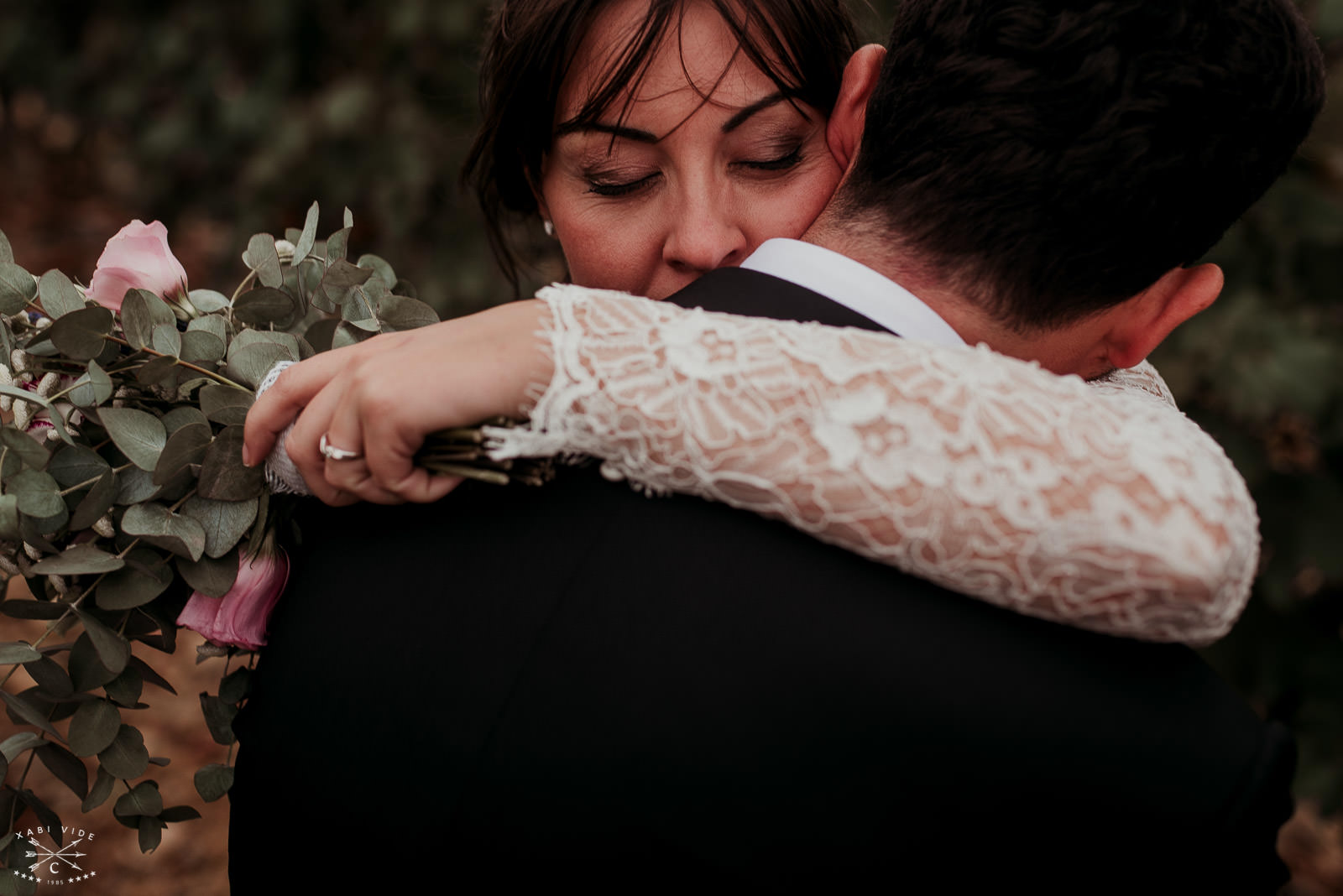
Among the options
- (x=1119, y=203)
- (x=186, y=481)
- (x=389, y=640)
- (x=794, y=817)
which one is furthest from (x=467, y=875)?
(x=1119, y=203)

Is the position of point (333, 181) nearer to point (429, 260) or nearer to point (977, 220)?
point (429, 260)

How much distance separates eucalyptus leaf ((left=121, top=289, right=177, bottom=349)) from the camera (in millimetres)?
1226


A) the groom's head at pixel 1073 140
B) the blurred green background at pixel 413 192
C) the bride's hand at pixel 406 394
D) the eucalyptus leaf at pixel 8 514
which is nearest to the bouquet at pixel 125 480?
the eucalyptus leaf at pixel 8 514

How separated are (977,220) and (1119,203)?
0.15 meters

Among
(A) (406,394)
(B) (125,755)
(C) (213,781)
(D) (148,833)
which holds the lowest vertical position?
(D) (148,833)

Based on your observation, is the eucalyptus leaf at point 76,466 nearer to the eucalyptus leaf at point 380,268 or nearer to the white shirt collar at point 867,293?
the eucalyptus leaf at point 380,268

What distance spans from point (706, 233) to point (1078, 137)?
66cm

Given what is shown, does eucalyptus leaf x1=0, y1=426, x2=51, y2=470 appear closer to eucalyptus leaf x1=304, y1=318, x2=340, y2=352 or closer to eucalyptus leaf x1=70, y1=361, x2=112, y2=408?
eucalyptus leaf x1=70, y1=361, x2=112, y2=408

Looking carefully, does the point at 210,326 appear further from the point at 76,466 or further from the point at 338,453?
the point at 338,453

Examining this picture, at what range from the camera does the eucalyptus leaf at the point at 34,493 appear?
1.15 m

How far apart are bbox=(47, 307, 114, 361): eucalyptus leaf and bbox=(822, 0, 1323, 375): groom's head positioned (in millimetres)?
980

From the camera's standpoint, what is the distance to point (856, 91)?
147cm

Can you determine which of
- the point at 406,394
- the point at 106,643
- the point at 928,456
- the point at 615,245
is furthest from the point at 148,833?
the point at 928,456

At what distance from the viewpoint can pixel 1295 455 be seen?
271 cm
